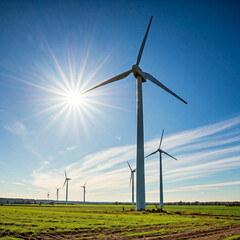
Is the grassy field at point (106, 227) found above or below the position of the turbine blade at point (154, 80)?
below

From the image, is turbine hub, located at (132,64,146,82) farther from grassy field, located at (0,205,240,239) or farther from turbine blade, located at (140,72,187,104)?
grassy field, located at (0,205,240,239)

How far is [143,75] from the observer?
53.6m

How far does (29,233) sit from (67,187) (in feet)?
485

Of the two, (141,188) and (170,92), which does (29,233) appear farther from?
(170,92)

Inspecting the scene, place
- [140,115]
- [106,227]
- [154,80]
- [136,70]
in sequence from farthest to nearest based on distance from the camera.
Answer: [154,80] < [136,70] < [140,115] < [106,227]

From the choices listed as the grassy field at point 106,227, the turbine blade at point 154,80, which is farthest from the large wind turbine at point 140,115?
the grassy field at point 106,227

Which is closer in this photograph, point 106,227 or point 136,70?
point 106,227

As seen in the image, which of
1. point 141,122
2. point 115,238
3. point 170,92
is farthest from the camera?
point 170,92

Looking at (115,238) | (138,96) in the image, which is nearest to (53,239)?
(115,238)

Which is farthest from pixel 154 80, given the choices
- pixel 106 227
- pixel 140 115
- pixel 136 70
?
pixel 106 227

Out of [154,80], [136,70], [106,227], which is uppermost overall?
[136,70]

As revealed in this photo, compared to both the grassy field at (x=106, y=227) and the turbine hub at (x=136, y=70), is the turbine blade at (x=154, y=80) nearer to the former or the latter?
the turbine hub at (x=136, y=70)

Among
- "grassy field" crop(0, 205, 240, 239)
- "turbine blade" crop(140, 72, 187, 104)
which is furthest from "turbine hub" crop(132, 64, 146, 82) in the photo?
"grassy field" crop(0, 205, 240, 239)

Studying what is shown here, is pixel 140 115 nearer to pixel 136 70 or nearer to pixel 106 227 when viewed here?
pixel 136 70
